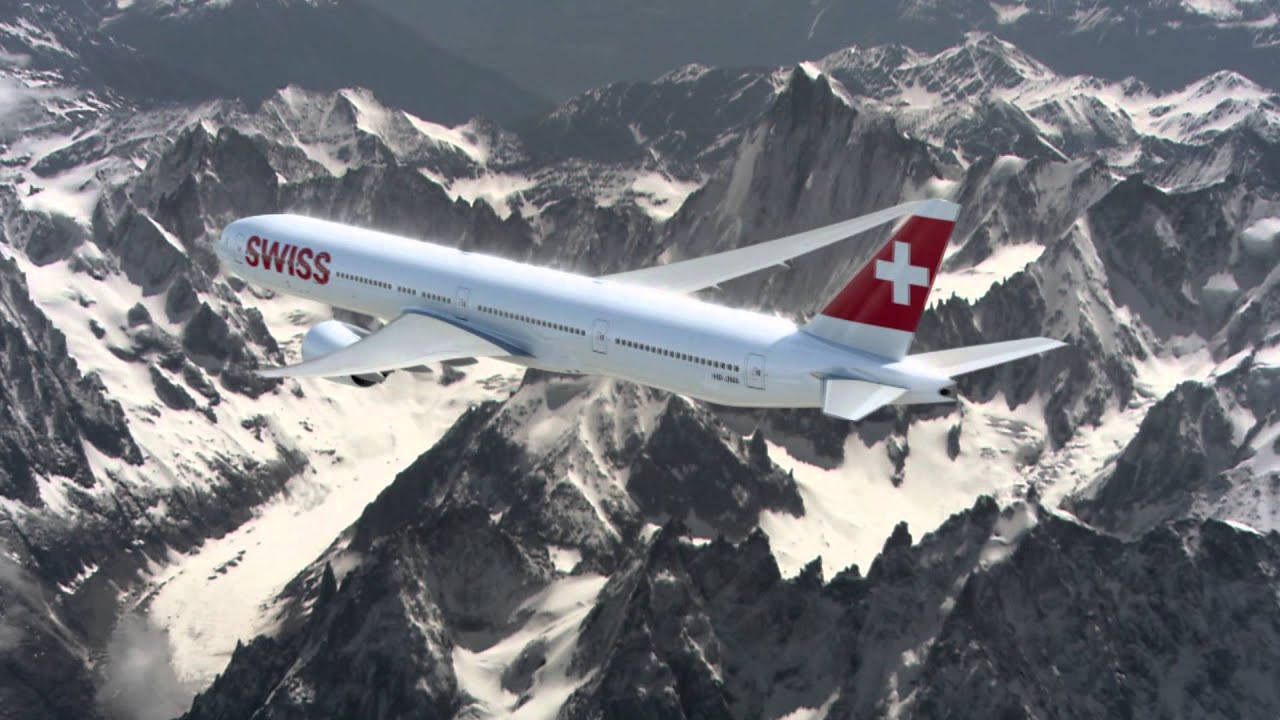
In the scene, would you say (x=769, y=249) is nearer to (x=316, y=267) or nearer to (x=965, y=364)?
(x=965, y=364)

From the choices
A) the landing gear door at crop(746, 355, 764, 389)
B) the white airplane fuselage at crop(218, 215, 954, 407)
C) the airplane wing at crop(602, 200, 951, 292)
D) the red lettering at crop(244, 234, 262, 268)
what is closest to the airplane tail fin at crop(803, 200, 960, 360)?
the white airplane fuselage at crop(218, 215, 954, 407)

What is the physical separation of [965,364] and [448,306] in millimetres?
45445

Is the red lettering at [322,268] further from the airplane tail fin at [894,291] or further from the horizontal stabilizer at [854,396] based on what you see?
the horizontal stabilizer at [854,396]

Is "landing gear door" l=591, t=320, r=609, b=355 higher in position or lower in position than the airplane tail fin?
lower

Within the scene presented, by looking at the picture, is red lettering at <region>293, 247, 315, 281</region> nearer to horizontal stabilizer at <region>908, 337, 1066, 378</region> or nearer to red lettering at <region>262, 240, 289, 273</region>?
red lettering at <region>262, 240, 289, 273</region>

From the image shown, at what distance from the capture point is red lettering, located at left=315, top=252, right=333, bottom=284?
145 metres

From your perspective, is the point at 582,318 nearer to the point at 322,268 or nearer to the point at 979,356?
the point at 322,268

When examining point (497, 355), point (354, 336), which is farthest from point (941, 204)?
point (354, 336)

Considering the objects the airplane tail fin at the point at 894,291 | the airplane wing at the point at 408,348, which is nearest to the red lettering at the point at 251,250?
the airplane wing at the point at 408,348

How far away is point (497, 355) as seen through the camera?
131 meters

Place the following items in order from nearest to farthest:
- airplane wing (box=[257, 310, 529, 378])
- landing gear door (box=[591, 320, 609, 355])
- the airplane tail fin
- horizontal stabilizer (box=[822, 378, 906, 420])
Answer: horizontal stabilizer (box=[822, 378, 906, 420]) < the airplane tail fin < airplane wing (box=[257, 310, 529, 378]) < landing gear door (box=[591, 320, 609, 355])

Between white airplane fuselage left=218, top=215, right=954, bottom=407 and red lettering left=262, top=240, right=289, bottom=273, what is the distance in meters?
0.09

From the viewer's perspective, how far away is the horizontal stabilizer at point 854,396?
4272 inches

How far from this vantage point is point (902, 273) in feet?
384
